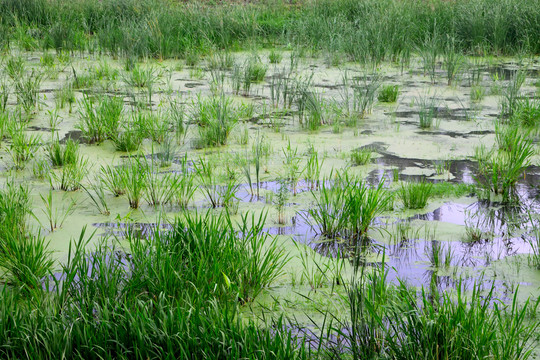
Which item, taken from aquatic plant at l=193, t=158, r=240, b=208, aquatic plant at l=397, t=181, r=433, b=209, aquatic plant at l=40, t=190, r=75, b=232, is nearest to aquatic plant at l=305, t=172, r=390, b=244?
aquatic plant at l=397, t=181, r=433, b=209

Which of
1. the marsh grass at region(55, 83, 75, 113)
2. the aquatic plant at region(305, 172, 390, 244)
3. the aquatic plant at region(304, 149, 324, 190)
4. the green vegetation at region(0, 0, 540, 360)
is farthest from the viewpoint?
the marsh grass at region(55, 83, 75, 113)

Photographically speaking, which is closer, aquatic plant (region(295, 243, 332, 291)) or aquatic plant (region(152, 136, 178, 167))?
aquatic plant (region(295, 243, 332, 291))

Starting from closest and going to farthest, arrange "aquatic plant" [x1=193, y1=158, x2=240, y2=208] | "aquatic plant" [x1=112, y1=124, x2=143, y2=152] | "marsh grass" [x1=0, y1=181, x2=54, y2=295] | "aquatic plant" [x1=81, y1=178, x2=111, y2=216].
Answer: "marsh grass" [x1=0, y1=181, x2=54, y2=295]
"aquatic plant" [x1=81, y1=178, x2=111, y2=216]
"aquatic plant" [x1=193, y1=158, x2=240, y2=208]
"aquatic plant" [x1=112, y1=124, x2=143, y2=152]

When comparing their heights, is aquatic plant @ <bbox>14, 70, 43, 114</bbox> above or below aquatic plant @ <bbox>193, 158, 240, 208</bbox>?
above

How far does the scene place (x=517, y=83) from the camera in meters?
6.39

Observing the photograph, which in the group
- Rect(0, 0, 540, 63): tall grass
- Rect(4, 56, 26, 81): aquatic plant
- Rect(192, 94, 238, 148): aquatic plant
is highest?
Rect(0, 0, 540, 63): tall grass

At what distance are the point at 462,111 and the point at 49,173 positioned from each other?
4282mm

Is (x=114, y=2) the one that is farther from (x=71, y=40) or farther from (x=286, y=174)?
(x=286, y=174)

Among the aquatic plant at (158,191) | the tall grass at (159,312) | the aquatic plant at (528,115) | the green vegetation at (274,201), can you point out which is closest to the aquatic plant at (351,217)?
the green vegetation at (274,201)

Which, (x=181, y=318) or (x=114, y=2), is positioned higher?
(x=114, y=2)

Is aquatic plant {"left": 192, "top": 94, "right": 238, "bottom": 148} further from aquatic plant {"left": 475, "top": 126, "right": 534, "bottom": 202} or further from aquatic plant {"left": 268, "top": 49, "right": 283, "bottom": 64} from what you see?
aquatic plant {"left": 268, "top": 49, "right": 283, "bottom": 64}

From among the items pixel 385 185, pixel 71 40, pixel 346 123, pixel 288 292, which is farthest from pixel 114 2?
pixel 288 292

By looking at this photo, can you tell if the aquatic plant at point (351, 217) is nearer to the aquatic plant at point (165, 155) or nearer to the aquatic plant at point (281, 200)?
the aquatic plant at point (281, 200)

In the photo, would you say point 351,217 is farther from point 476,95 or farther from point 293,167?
point 476,95
